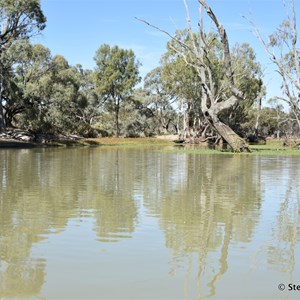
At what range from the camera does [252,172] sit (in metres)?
15.8

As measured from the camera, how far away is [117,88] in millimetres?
69438

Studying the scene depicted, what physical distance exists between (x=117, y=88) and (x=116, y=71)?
263 centimetres

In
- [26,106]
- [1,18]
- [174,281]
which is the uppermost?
[1,18]

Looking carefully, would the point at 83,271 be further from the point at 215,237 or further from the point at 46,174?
the point at 46,174

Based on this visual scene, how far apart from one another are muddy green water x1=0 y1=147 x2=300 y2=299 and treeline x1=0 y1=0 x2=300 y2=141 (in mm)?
21403

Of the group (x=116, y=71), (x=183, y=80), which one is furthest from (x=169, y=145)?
(x=116, y=71)

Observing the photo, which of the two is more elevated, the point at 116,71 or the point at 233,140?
the point at 116,71

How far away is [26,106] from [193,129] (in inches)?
934

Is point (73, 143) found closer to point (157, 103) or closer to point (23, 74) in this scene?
point (23, 74)

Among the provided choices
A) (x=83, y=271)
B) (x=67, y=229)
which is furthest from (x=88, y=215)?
(x=83, y=271)

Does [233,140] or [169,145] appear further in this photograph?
[169,145]

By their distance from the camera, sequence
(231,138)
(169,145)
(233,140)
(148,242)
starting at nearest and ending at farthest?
(148,242), (233,140), (231,138), (169,145)

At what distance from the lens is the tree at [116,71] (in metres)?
68.2

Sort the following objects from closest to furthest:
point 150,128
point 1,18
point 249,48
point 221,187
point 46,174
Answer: point 221,187, point 46,174, point 1,18, point 249,48, point 150,128
